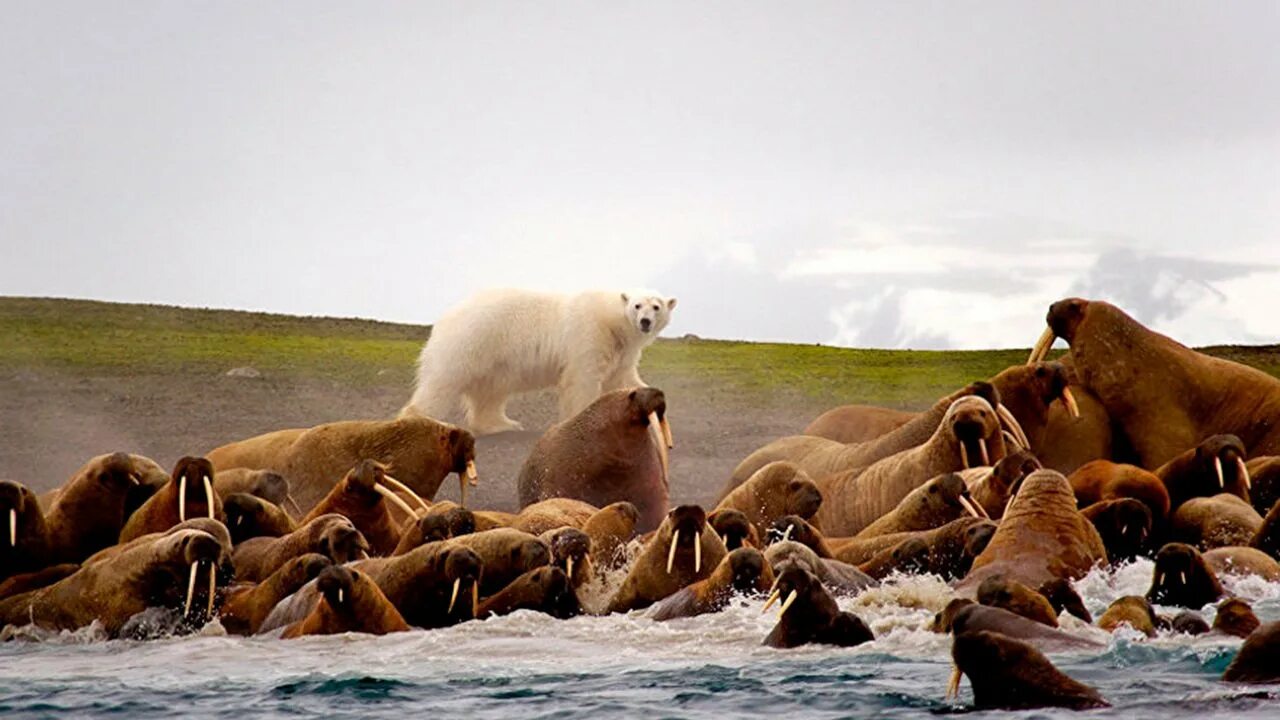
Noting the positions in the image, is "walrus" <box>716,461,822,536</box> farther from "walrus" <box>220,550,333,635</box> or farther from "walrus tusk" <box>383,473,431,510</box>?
"walrus" <box>220,550,333,635</box>

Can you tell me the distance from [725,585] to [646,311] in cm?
1139

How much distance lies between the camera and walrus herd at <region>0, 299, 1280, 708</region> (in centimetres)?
993

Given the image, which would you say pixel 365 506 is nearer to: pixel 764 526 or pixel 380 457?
pixel 380 457

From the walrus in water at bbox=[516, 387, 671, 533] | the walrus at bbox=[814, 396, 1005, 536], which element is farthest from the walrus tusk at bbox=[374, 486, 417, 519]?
the walrus at bbox=[814, 396, 1005, 536]

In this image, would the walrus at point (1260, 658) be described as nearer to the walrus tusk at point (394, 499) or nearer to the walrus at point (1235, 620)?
the walrus at point (1235, 620)

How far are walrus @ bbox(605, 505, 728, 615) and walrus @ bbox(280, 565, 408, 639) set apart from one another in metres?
1.41

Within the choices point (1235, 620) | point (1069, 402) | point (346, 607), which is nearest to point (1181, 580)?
point (1235, 620)

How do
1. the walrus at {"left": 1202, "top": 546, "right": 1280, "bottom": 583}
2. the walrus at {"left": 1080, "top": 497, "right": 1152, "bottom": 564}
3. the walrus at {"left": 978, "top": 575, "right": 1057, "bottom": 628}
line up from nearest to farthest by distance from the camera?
the walrus at {"left": 978, "top": 575, "right": 1057, "bottom": 628} < the walrus at {"left": 1202, "top": 546, "right": 1280, "bottom": 583} < the walrus at {"left": 1080, "top": 497, "right": 1152, "bottom": 564}

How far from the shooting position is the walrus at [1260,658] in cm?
795

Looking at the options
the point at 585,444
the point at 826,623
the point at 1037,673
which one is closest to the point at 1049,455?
the point at 585,444

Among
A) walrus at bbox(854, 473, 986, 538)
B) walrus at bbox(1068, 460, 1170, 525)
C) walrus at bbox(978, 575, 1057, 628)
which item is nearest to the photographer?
walrus at bbox(978, 575, 1057, 628)

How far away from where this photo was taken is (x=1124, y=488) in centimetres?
1301

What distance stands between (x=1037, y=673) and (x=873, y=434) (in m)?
10.1

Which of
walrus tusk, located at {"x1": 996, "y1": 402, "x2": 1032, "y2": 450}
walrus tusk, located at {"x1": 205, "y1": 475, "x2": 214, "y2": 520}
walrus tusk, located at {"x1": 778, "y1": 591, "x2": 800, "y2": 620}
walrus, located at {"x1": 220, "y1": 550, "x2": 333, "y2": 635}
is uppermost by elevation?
Answer: walrus tusk, located at {"x1": 996, "y1": 402, "x2": 1032, "y2": 450}
